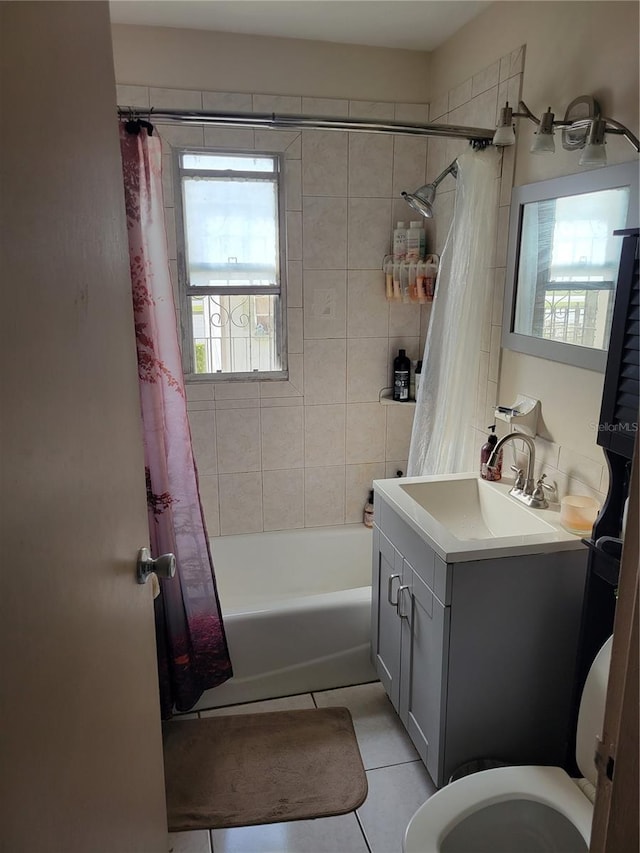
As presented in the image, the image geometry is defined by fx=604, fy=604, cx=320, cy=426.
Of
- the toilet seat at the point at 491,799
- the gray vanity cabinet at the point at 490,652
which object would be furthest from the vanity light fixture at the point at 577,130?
the toilet seat at the point at 491,799

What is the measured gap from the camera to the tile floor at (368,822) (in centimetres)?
172

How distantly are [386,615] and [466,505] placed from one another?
19.2 inches

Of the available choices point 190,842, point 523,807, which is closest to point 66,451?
point 523,807

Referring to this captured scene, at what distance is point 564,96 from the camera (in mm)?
1863

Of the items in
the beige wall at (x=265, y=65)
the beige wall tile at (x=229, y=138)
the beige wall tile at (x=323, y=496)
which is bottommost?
the beige wall tile at (x=323, y=496)

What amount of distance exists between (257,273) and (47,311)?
2.15m

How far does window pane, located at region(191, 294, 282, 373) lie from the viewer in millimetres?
2848

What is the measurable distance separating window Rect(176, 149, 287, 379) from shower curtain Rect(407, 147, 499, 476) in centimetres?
82

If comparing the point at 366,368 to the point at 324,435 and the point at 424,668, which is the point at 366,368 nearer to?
the point at 324,435

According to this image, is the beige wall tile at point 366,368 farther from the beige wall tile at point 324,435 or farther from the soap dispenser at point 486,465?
the soap dispenser at point 486,465

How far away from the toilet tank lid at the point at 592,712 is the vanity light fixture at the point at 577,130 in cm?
128

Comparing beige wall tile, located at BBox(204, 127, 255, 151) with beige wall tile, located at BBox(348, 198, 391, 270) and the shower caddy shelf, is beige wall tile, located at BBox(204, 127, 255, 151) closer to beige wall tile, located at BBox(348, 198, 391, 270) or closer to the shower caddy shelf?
beige wall tile, located at BBox(348, 198, 391, 270)

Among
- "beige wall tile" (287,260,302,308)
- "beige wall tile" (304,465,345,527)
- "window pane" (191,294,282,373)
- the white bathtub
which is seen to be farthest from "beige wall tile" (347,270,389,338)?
the white bathtub

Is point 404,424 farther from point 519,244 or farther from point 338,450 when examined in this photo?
point 519,244
